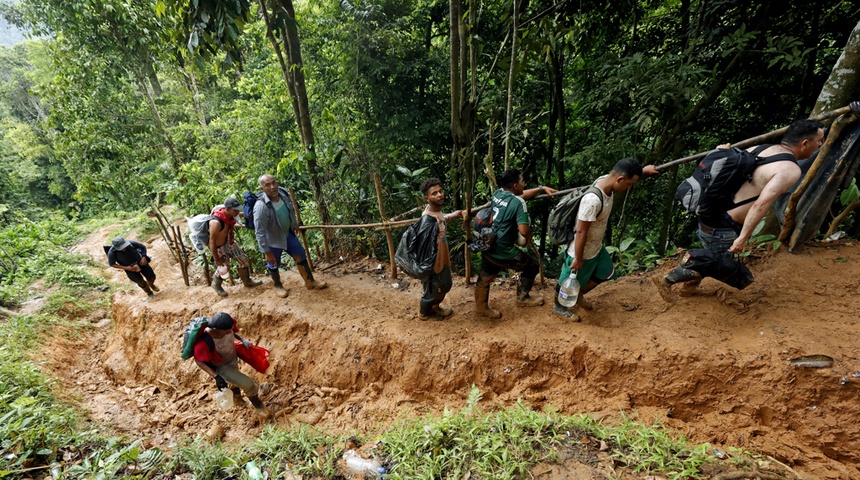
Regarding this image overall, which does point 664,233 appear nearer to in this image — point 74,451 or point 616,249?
point 616,249

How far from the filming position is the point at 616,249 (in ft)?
15.7

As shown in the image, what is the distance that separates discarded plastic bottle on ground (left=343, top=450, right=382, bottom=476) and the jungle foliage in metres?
3.20

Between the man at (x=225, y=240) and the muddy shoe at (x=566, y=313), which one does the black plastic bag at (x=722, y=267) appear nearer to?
the muddy shoe at (x=566, y=313)

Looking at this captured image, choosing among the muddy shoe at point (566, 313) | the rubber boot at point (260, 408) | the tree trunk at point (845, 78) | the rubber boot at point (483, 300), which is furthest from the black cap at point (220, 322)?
the tree trunk at point (845, 78)

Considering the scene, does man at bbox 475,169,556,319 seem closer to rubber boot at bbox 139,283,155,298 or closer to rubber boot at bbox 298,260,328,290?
rubber boot at bbox 298,260,328,290

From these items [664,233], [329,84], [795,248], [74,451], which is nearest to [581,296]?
[795,248]

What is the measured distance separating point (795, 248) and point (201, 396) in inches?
286

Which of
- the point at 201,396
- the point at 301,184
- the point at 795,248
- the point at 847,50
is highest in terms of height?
the point at 847,50

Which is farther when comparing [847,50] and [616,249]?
[616,249]

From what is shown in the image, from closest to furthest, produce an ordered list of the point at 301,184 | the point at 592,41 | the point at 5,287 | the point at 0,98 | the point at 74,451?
the point at 74,451, the point at 592,41, the point at 301,184, the point at 5,287, the point at 0,98

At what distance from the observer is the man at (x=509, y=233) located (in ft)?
11.2

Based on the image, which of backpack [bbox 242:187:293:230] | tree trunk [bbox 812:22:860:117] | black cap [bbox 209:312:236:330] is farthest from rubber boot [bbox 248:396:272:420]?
tree trunk [bbox 812:22:860:117]

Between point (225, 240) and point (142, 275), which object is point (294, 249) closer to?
point (225, 240)

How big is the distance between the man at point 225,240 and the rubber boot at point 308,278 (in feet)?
3.44
